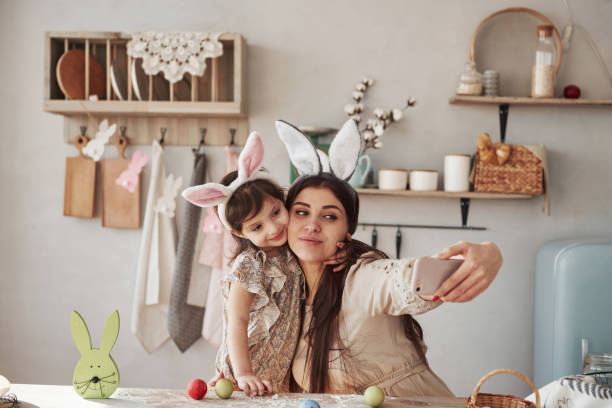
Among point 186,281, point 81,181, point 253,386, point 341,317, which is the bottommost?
point 186,281

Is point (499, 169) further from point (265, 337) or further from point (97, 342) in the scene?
point (97, 342)

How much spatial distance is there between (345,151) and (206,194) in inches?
13.4

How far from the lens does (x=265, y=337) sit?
4.29ft

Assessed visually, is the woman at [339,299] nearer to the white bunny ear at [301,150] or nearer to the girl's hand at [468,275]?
the white bunny ear at [301,150]

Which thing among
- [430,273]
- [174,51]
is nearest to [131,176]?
[174,51]

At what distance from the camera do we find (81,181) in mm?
2695

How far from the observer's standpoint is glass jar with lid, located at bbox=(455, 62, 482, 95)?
246cm

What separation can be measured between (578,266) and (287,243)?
1456 mm

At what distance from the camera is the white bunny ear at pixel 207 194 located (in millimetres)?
1219

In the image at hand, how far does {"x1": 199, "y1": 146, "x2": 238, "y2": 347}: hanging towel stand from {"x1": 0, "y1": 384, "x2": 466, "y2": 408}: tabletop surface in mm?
1373

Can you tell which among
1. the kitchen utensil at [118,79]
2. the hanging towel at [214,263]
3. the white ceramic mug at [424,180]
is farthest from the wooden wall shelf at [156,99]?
the white ceramic mug at [424,180]

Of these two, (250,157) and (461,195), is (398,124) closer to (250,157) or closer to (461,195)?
(461,195)

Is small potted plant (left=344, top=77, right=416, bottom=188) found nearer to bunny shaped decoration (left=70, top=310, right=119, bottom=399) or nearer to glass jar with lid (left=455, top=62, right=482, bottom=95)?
glass jar with lid (left=455, top=62, right=482, bottom=95)

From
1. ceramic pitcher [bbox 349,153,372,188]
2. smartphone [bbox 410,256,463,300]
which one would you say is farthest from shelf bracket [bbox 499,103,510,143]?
smartphone [bbox 410,256,463,300]
